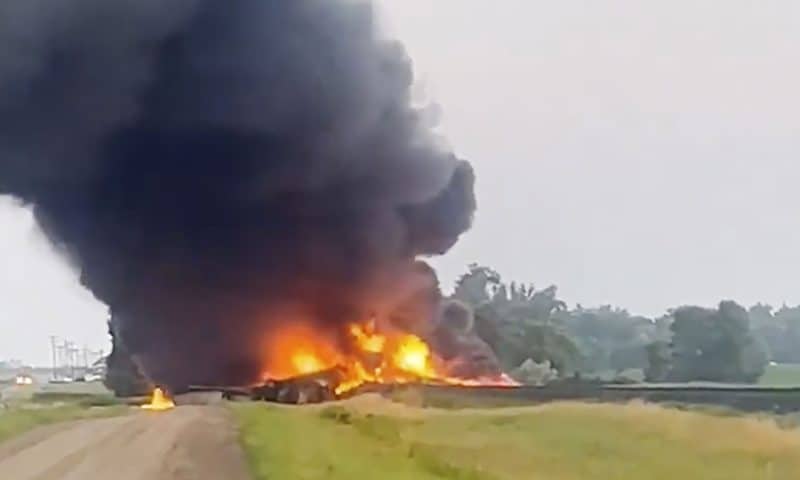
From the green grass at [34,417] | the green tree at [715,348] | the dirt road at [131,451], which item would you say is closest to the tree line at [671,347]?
the green tree at [715,348]

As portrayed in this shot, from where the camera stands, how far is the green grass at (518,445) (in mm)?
22734

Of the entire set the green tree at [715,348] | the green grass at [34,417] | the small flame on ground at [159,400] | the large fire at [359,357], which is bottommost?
the green grass at [34,417]

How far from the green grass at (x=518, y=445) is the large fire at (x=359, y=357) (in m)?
14.4

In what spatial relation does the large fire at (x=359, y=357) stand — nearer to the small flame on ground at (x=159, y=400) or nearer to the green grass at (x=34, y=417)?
the small flame on ground at (x=159, y=400)

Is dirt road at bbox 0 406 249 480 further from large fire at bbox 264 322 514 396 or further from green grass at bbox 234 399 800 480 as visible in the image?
large fire at bbox 264 322 514 396

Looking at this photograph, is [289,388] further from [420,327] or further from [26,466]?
[26,466]

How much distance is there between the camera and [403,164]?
53.8 m

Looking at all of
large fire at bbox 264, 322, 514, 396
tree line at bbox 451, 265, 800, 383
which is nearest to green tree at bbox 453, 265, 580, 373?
tree line at bbox 451, 265, 800, 383

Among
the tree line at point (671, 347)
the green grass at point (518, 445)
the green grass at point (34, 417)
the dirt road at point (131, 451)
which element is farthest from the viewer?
the tree line at point (671, 347)

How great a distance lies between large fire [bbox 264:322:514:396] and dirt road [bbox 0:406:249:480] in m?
18.5

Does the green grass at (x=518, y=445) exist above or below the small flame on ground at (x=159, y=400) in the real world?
below

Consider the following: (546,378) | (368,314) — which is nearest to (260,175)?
(368,314)

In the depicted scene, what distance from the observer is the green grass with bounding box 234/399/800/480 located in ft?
74.6

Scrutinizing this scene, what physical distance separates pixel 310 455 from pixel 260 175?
2914 centimetres
